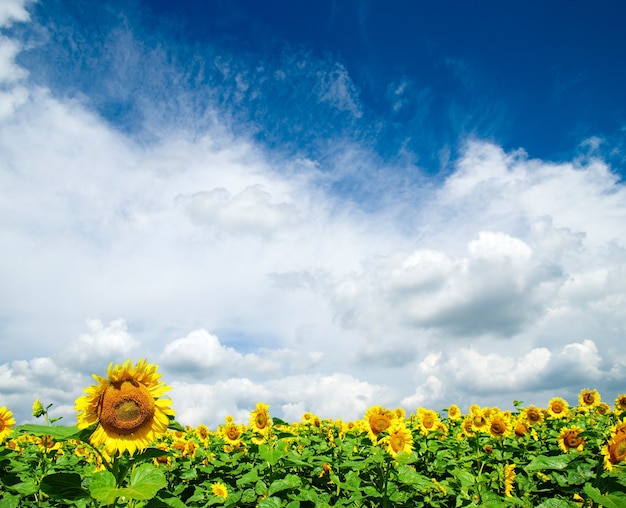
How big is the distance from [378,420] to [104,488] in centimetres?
507

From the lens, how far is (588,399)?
12125 millimetres

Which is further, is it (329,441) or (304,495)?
(329,441)

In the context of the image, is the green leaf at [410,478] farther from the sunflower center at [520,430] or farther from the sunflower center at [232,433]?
the sunflower center at [232,433]

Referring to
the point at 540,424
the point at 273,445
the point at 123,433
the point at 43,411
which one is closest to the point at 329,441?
the point at 273,445

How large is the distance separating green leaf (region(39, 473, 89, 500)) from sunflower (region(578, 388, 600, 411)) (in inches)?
515

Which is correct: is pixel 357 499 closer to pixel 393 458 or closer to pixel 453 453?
pixel 393 458

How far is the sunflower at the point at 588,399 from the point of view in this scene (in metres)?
12.0

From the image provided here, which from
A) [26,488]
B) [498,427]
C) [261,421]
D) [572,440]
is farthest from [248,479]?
[572,440]

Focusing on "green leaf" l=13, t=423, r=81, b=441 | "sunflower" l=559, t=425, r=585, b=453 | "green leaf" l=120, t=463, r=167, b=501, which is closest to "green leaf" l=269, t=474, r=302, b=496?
"green leaf" l=120, t=463, r=167, b=501

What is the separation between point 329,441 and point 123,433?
7397mm

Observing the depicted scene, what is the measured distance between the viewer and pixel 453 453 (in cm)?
873

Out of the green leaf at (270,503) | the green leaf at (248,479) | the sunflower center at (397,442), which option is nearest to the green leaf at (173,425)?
the green leaf at (270,503)

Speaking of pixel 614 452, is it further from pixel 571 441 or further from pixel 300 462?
pixel 300 462

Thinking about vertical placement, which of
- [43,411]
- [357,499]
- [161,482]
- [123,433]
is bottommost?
[357,499]
